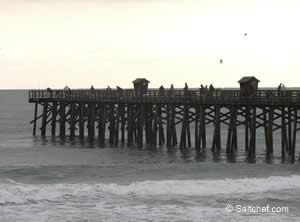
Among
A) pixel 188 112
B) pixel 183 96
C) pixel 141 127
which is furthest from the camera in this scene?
pixel 141 127

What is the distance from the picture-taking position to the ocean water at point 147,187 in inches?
968

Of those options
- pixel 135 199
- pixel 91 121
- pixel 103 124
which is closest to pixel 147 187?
pixel 135 199

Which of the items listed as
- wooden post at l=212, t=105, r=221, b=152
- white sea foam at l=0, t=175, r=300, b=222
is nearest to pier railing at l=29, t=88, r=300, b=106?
wooden post at l=212, t=105, r=221, b=152

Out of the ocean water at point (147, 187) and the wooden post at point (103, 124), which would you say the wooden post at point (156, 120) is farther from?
the wooden post at point (103, 124)

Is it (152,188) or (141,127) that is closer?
(152,188)

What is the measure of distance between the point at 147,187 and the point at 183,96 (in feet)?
55.6

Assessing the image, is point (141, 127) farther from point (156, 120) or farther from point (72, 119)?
point (72, 119)

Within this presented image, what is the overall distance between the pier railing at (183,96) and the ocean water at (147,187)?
351 cm

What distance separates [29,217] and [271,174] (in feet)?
49.9

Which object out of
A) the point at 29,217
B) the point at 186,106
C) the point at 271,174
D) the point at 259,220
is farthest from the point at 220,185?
the point at 186,106

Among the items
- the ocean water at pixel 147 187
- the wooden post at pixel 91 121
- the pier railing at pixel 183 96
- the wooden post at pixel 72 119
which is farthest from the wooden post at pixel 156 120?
the wooden post at pixel 72 119

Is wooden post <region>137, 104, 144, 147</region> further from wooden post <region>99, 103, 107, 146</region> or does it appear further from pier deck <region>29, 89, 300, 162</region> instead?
wooden post <region>99, 103, 107, 146</region>

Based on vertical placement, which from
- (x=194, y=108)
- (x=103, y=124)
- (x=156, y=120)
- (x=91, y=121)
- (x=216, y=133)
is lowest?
(x=216, y=133)

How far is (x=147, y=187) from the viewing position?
30.3 meters
